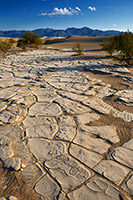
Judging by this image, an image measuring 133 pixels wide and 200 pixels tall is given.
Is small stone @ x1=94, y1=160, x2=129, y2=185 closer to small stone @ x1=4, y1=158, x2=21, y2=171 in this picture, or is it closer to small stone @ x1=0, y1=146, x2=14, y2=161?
small stone @ x1=4, y1=158, x2=21, y2=171

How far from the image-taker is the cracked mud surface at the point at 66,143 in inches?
57.5

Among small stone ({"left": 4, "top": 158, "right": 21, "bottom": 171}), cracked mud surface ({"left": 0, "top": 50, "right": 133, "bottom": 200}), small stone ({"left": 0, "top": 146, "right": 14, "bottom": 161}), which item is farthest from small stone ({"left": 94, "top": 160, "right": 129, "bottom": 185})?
small stone ({"left": 0, "top": 146, "right": 14, "bottom": 161})

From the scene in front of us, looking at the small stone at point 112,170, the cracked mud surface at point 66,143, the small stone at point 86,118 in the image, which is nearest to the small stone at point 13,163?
the cracked mud surface at point 66,143

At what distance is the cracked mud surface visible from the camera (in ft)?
4.79

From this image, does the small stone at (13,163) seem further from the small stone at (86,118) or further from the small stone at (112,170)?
the small stone at (86,118)

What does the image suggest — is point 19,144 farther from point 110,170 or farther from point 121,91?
point 121,91

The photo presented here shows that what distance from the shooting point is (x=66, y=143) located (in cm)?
203

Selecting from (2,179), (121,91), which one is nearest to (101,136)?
(2,179)

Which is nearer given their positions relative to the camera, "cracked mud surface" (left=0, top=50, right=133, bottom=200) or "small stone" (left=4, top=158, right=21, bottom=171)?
"cracked mud surface" (left=0, top=50, right=133, bottom=200)

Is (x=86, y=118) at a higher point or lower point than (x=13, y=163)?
higher

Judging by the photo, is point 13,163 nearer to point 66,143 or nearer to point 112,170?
point 66,143

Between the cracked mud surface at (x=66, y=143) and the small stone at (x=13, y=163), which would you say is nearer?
the cracked mud surface at (x=66, y=143)

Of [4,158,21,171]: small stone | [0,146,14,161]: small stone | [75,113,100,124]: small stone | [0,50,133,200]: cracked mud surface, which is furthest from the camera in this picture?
[75,113,100,124]: small stone

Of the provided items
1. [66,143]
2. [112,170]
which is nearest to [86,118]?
[66,143]
